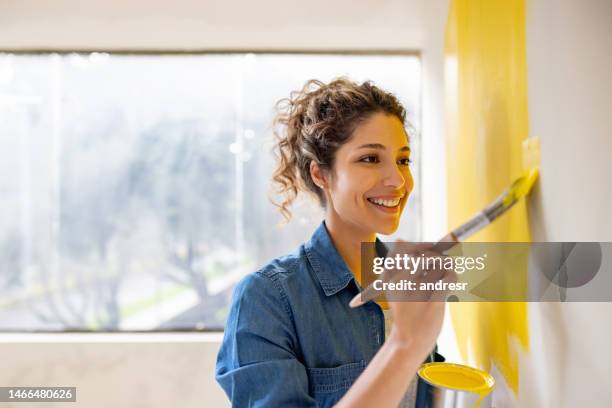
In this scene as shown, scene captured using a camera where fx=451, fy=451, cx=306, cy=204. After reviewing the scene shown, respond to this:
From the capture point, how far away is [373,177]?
2.64 ft

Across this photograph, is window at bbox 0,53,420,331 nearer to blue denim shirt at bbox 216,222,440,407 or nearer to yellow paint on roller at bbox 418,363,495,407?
blue denim shirt at bbox 216,222,440,407

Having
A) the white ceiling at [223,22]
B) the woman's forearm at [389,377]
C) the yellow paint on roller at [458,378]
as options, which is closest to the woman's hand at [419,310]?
the woman's forearm at [389,377]

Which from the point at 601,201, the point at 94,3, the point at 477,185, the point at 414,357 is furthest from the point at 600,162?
the point at 94,3

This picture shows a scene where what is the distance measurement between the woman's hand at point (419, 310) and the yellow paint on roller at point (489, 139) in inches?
6.3

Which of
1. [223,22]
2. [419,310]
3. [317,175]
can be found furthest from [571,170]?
[223,22]

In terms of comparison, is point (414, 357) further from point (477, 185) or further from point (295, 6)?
point (295, 6)

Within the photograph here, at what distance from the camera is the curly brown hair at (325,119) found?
85cm

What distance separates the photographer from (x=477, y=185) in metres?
0.91

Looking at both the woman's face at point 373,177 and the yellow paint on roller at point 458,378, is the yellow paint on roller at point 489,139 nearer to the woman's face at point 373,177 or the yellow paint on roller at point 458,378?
the yellow paint on roller at point 458,378

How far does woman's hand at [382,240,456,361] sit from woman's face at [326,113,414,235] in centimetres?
20

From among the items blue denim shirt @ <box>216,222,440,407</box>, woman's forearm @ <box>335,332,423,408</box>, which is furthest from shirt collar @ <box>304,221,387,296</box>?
woman's forearm @ <box>335,332,423,408</box>

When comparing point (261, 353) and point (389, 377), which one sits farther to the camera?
point (261, 353)

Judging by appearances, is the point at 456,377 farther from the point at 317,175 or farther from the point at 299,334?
the point at 317,175

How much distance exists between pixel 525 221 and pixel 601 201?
19 cm
